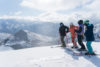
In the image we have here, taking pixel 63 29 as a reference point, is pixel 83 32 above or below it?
below

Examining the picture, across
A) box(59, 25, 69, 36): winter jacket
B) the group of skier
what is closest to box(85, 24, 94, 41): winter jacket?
the group of skier

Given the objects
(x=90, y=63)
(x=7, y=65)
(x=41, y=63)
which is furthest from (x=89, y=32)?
(x=7, y=65)

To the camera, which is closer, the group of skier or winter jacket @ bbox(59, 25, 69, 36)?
the group of skier

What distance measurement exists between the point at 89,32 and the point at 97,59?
6.40 feet

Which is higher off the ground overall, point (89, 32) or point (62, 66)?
point (89, 32)

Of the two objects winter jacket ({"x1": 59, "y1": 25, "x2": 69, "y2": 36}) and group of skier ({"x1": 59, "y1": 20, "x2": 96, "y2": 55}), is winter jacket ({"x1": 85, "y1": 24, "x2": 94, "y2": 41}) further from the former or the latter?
winter jacket ({"x1": 59, "y1": 25, "x2": 69, "y2": 36})

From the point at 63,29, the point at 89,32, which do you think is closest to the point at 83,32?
the point at 89,32

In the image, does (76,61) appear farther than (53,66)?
Yes

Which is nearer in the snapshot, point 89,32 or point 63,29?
point 89,32

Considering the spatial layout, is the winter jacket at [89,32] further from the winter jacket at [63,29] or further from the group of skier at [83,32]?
the winter jacket at [63,29]

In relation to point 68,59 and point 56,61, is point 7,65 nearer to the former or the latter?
point 56,61

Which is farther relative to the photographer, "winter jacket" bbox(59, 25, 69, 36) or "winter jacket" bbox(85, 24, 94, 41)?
"winter jacket" bbox(59, 25, 69, 36)

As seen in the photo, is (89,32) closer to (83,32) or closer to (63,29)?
(83,32)

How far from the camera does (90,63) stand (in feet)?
29.9
